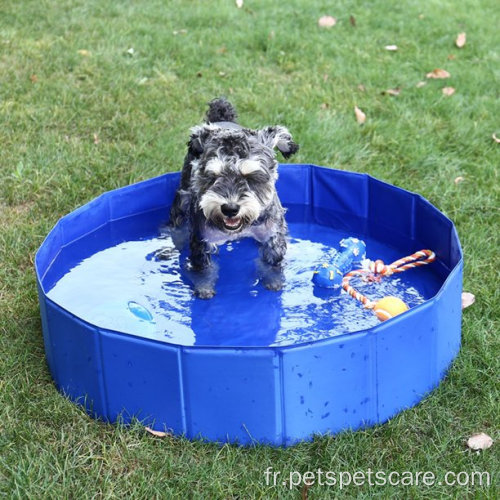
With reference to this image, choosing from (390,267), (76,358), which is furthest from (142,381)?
(390,267)

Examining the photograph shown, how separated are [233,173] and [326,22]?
15.2ft

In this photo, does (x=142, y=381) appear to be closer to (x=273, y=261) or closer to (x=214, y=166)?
(x=214, y=166)

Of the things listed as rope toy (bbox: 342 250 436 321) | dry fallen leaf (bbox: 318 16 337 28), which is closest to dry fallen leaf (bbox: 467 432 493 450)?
rope toy (bbox: 342 250 436 321)

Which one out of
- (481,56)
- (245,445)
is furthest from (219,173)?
(481,56)

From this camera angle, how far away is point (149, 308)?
14.9 feet

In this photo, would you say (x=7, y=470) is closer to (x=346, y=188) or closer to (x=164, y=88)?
(x=346, y=188)

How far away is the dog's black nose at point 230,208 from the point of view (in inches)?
159

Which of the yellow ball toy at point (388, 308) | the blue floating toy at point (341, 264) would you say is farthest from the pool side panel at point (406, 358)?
the blue floating toy at point (341, 264)

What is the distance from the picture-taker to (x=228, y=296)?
4.71m

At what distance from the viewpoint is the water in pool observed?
170 inches

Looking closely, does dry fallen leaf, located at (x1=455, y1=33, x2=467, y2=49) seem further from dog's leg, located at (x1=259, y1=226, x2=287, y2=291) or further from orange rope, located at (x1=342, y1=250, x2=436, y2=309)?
dog's leg, located at (x1=259, y1=226, x2=287, y2=291)

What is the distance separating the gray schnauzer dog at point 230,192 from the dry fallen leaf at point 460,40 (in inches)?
145

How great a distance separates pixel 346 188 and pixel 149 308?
1687mm

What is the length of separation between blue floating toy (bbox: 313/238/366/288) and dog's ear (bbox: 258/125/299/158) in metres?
0.75
